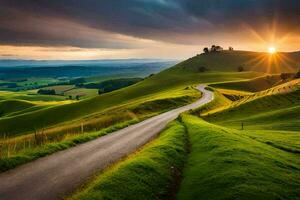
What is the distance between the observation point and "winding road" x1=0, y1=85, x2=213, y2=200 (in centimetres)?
1758

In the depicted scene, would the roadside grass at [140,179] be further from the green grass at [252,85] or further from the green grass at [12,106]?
the green grass at [12,106]

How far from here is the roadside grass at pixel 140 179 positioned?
17.1 m

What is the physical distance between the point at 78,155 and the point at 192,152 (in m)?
9.22

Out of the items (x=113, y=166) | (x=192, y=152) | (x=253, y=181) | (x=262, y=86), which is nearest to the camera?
(x=253, y=181)

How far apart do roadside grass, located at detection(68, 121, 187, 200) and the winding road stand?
4.00 ft

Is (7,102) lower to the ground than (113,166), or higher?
lower

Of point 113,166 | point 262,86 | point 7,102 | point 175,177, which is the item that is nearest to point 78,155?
point 113,166

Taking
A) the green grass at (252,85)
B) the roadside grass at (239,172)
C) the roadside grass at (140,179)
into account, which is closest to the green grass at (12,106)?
the green grass at (252,85)

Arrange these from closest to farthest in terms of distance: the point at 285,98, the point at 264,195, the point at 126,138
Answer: the point at 264,195
the point at 126,138
the point at 285,98

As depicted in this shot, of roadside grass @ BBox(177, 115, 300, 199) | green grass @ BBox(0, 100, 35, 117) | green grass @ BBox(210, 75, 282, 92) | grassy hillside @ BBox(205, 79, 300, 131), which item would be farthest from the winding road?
green grass @ BBox(0, 100, 35, 117)

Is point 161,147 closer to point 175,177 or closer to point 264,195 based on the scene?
point 175,177

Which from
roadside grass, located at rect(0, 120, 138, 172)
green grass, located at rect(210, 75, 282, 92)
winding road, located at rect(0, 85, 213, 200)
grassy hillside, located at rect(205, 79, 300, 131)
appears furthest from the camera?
green grass, located at rect(210, 75, 282, 92)

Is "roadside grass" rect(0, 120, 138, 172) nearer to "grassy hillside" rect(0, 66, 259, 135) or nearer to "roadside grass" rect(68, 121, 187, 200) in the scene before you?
"roadside grass" rect(68, 121, 187, 200)

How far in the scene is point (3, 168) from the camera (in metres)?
21.9
